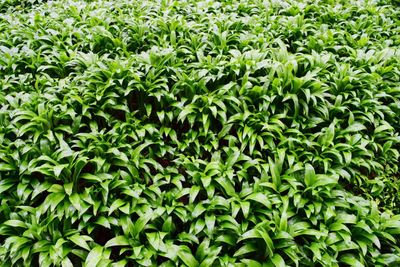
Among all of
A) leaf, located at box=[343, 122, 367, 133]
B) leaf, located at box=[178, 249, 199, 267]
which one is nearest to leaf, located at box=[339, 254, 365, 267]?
leaf, located at box=[178, 249, 199, 267]

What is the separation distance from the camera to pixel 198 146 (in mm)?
3301

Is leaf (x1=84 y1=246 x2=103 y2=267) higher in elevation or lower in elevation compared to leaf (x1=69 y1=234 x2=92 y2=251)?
lower

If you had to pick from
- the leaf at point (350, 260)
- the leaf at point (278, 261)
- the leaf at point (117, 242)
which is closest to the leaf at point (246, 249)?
the leaf at point (278, 261)

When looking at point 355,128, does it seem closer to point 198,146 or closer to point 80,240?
point 198,146

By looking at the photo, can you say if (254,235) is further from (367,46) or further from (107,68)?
(367,46)

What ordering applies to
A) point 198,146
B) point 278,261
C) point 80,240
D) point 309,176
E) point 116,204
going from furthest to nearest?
point 198,146 < point 309,176 < point 116,204 < point 80,240 < point 278,261

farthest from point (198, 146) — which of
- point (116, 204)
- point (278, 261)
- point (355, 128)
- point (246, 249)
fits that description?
point (355, 128)

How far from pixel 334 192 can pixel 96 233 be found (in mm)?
2010

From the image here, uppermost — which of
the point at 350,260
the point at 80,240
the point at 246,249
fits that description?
the point at 80,240

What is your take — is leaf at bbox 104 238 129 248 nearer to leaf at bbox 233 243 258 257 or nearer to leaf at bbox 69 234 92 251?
leaf at bbox 69 234 92 251

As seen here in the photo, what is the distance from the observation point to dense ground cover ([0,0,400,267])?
2682mm

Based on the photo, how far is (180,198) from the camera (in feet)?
10.4

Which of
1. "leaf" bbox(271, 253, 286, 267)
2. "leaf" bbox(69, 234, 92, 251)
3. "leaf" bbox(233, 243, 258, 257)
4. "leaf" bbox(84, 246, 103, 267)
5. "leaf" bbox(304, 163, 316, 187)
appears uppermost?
"leaf" bbox(304, 163, 316, 187)

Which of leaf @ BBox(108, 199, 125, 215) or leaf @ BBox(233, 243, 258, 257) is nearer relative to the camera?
leaf @ BBox(233, 243, 258, 257)
